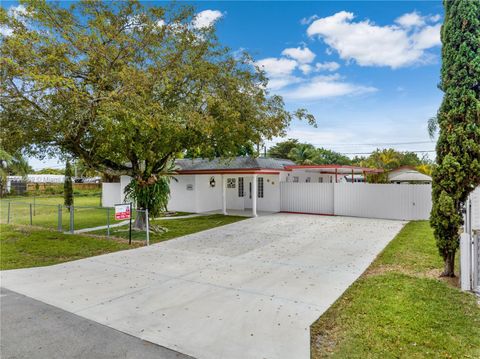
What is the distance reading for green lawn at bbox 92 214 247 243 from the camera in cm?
1117

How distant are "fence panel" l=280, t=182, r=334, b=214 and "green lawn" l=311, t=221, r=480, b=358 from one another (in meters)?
9.81

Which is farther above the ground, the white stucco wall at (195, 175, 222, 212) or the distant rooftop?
the distant rooftop

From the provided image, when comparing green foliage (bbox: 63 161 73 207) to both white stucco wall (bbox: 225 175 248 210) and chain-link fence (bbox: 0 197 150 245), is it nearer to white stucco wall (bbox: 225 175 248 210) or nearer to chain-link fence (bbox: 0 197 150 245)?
chain-link fence (bbox: 0 197 150 245)

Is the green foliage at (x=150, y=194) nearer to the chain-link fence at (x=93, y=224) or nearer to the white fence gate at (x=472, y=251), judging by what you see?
the chain-link fence at (x=93, y=224)

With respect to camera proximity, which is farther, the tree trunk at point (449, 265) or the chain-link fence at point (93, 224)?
the chain-link fence at point (93, 224)

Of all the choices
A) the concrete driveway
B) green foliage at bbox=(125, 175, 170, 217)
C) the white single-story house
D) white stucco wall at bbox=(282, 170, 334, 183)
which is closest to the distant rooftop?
the white single-story house

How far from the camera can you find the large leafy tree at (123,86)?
856cm

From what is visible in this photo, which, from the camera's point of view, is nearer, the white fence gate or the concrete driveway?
the concrete driveway

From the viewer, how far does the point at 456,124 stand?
5754 mm

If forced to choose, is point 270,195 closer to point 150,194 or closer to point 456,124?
point 150,194

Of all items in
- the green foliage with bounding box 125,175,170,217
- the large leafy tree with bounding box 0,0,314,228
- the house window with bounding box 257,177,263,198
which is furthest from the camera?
the house window with bounding box 257,177,263,198

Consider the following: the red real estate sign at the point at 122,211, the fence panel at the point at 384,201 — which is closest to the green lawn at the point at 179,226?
the red real estate sign at the point at 122,211

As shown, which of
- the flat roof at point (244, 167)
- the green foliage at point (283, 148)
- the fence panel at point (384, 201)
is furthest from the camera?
the green foliage at point (283, 148)

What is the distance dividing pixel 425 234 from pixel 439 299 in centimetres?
635
